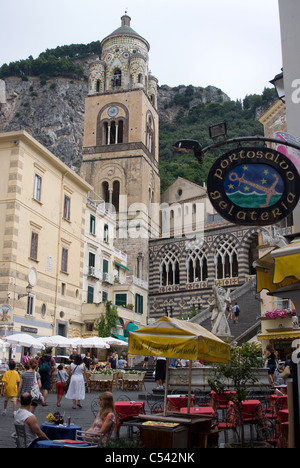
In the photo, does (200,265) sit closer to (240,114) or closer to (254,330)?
(254,330)

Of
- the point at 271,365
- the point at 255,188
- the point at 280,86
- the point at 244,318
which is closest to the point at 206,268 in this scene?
the point at 244,318

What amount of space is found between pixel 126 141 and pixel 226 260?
14.9 meters

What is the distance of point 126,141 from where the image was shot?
156 feet

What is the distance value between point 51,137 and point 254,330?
213ft

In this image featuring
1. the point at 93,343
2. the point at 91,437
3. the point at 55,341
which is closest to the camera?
the point at 91,437

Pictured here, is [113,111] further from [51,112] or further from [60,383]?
[51,112]

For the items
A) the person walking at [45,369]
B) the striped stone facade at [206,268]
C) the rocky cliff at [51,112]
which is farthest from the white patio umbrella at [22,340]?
the rocky cliff at [51,112]

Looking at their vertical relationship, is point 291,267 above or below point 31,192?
below

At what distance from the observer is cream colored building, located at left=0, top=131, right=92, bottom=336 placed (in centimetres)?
2319

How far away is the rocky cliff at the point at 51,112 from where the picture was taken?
8281 centimetres

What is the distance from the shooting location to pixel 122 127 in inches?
1945

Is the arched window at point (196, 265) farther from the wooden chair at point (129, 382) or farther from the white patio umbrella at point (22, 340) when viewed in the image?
the white patio umbrella at point (22, 340)

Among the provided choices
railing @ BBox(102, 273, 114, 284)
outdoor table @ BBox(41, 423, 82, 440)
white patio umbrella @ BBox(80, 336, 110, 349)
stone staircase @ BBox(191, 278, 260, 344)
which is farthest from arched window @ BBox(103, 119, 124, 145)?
outdoor table @ BBox(41, 423, 82, 440)

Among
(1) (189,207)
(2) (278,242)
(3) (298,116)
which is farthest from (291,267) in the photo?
(1) (189,207)
